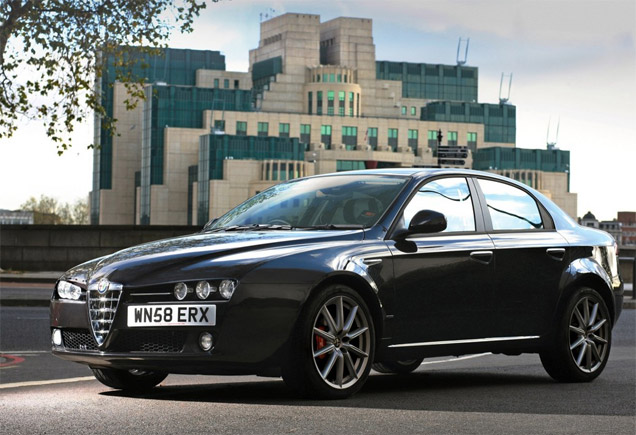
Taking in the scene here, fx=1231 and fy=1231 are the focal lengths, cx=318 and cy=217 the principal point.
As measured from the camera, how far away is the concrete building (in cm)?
15088

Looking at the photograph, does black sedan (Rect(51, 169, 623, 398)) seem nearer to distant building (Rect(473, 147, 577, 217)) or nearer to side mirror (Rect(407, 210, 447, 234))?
side mirror (Rect(407, 210, 447, 234))

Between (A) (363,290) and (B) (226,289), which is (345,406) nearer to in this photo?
(A) (363,290)

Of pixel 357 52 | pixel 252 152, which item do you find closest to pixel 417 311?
pixel 252 152

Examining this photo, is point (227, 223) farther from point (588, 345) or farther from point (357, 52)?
point (357, 52)

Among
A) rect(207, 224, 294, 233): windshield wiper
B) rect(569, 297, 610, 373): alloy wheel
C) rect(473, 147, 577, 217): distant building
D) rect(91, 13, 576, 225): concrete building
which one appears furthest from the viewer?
rect(473, 147, 577, 217): distant building

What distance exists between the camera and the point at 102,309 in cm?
727

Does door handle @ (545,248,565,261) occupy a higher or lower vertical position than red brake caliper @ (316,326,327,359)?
higher

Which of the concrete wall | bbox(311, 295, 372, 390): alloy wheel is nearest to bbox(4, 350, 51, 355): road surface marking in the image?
bbox(311, 295, 372, 390): alloy wheel

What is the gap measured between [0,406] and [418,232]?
285 cm

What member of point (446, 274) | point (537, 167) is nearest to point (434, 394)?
point (446, 274)

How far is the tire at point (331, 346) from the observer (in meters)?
7.29

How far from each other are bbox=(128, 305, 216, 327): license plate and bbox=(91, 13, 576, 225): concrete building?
139 metres

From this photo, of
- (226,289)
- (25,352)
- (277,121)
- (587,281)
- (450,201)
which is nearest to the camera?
(226,289)

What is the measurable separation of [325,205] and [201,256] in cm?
136
